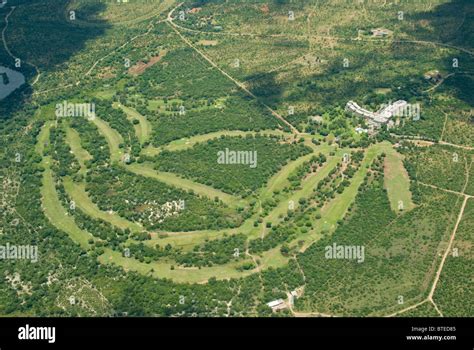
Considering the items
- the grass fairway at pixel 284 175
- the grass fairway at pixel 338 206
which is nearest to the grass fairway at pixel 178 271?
the grass fairway at pixel 338 206

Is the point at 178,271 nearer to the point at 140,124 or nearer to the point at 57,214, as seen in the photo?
the point at 57,214

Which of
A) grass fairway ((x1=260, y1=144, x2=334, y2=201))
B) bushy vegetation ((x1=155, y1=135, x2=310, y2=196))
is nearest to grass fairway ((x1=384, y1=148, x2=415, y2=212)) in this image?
grass fairway ((x1=260, y1=144, x2=334, y2=201))

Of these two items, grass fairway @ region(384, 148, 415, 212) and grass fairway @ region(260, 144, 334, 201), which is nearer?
grass fairway @ region(384, 148, 415, 212)

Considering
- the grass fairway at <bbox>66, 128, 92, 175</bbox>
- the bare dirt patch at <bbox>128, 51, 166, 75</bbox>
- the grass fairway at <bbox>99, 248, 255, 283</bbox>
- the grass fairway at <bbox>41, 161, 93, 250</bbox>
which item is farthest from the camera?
the bare dirt patch at <bbox>128, 51, 166, 75</bbox>

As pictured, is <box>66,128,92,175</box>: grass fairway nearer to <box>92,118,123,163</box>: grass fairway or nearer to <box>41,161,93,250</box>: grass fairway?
<box>92,118,123,163</box>: grass fairway

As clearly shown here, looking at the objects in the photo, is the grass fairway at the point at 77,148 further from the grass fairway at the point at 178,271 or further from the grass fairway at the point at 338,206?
the grass fairway at the point at 338,206

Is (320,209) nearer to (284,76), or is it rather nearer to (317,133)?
(317,133)
